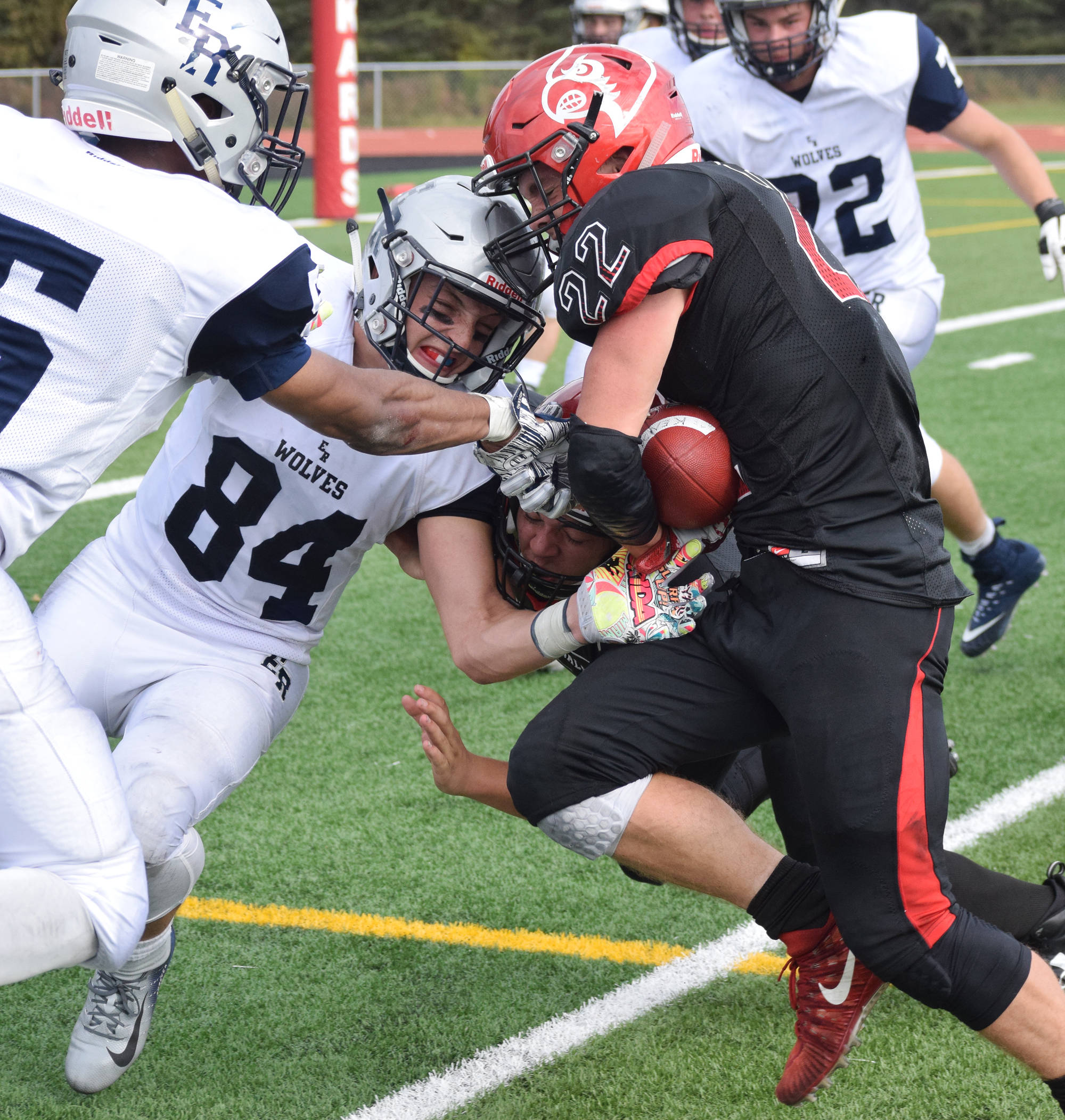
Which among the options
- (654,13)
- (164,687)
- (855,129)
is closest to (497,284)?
(164,687)

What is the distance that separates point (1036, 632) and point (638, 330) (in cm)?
292

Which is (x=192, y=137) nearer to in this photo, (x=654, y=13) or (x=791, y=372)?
(x=791, y=372)

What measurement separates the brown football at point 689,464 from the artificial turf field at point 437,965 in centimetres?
97

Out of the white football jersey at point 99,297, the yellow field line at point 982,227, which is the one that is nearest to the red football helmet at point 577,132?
the white football jersey at point 99,297

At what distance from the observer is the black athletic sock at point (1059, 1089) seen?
2.17m

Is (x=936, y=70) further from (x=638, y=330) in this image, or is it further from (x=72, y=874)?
(x=72, y=874)

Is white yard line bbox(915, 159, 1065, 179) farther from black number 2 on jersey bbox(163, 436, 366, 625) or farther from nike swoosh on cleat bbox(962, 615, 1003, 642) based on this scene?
black number 2 on jersey bbox(163, 436, 366, 625)

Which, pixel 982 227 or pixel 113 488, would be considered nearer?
pixel 113 488

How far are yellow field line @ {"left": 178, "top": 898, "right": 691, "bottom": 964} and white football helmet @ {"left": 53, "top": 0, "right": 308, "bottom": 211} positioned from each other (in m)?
1.50

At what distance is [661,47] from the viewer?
5.67 m

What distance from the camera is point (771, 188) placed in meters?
2.38

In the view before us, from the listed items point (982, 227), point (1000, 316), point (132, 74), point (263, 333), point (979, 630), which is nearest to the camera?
point (263, 333)

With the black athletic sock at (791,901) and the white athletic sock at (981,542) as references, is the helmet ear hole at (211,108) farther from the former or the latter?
the white athletic sock at (981,542)

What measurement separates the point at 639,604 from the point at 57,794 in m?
0.97
